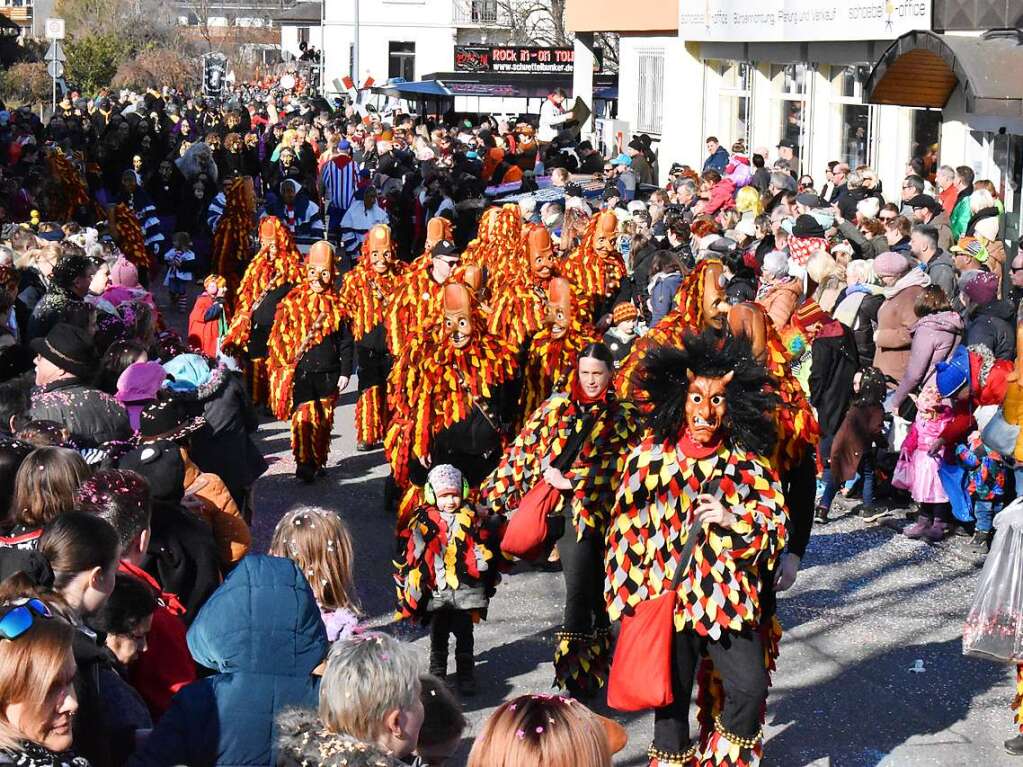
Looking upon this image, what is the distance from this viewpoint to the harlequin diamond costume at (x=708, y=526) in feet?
19.8

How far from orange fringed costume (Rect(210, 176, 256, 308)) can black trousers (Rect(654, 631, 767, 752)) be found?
11.2 m

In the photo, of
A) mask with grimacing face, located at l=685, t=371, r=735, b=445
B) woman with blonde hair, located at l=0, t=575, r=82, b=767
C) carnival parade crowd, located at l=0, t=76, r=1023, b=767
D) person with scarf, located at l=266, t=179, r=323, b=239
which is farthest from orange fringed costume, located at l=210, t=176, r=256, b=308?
woman with blonde hair, located at l=0, t=575, r=82, b=767

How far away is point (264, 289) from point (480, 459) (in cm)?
420

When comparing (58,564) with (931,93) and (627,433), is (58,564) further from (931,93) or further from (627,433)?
(931,93)

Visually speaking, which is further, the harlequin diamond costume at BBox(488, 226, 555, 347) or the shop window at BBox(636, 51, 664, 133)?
the shop window at BBox(636, 51, 664, 133)

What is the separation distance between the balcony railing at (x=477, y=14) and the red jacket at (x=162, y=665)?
6129cm

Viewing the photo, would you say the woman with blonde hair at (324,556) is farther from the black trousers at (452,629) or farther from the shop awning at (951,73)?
the shop awning at (951,73)

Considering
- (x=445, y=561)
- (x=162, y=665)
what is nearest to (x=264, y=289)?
(x=445, y=561)

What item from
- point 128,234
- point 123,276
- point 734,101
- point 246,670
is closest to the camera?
point 246,670

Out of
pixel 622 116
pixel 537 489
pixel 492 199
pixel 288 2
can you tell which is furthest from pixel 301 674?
pixel 288 2

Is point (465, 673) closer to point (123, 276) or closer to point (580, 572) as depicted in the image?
point (580, 572)

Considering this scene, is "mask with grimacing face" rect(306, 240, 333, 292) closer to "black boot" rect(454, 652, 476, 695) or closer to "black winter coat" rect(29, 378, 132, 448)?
"black winter coat" rect(29, 378, 132, 448)

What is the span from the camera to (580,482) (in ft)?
23.8

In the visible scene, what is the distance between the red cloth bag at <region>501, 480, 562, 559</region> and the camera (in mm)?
7266
